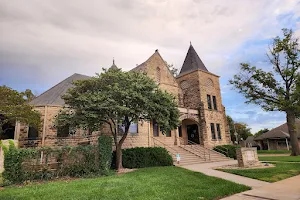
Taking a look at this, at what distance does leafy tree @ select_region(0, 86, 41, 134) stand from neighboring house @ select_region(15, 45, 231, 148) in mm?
3466

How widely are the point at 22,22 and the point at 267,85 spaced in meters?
24.4

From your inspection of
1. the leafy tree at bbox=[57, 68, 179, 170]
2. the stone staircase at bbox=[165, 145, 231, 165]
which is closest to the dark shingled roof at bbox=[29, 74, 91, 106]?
the leafy tree at bbox=[57, 68, 179, 170]

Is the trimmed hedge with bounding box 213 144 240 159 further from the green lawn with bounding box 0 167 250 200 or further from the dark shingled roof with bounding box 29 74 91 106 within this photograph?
the dark shingled roof with bounding box 29 74 91 106

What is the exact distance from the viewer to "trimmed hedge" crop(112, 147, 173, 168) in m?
14.1

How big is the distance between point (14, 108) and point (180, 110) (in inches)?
592

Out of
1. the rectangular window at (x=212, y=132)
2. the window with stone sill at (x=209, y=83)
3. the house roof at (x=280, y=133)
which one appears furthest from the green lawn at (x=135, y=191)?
the house roof at (x=280, y=133)

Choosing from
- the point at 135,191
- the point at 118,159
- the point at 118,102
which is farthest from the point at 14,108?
the point at 135,191

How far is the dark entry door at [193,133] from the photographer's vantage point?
24250 millimetres

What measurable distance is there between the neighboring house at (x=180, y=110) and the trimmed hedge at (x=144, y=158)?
311cm

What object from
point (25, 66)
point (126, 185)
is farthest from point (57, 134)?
point (126, 185)

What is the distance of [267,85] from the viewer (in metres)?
23.1

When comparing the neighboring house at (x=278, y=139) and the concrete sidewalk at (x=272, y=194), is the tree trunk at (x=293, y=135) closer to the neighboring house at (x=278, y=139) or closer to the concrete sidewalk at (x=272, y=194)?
the neighboring house at (x=278, y=139)

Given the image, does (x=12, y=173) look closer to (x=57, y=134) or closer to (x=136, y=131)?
(x=57, y=134)

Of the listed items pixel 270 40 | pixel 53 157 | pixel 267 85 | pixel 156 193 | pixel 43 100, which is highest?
pixel 270 40
